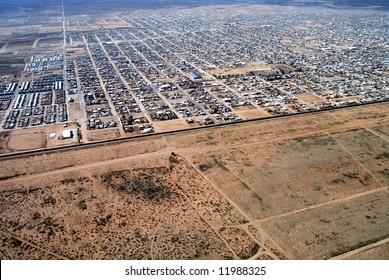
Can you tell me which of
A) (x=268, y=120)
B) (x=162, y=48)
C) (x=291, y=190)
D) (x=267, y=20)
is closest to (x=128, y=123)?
(x=268, y=120)

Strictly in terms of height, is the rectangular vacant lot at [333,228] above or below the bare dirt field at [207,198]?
below

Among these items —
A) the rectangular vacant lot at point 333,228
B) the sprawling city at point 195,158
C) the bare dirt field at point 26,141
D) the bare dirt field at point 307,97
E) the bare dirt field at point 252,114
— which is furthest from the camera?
the bare dirt field at point 307,97

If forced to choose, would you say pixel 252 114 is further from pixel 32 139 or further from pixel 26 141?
pixel 26 141

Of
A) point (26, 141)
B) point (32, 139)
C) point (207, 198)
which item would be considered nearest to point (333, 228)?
point (207, 198)

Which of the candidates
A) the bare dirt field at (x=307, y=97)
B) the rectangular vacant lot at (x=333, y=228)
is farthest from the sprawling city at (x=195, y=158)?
the bare dirt field at (x=307, y=97)

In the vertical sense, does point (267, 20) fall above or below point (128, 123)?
above

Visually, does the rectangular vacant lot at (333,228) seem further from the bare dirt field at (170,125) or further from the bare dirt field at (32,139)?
the bare dirt field at (32,139)

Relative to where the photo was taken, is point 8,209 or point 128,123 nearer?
point 8,209

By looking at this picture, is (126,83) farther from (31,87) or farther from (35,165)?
(35,165)
